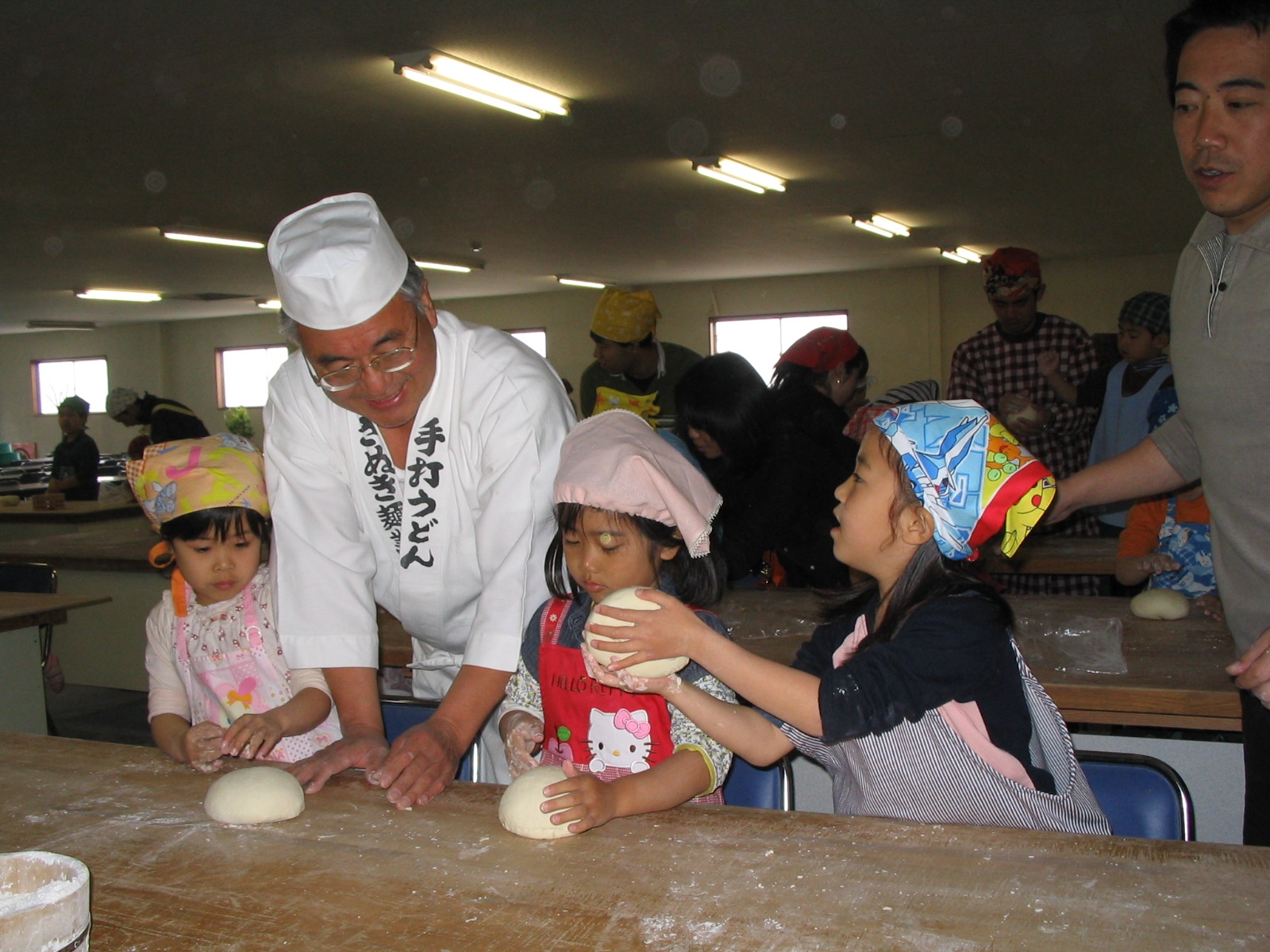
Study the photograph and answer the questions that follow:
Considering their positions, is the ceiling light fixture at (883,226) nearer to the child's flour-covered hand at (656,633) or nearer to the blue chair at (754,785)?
the blue chair at (754,785)

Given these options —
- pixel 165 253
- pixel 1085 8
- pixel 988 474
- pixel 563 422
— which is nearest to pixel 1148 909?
pixel 988 474

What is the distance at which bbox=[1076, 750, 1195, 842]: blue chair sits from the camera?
1.43 m

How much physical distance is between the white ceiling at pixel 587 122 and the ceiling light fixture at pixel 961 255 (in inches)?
48.5

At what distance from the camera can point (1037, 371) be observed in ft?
14.0

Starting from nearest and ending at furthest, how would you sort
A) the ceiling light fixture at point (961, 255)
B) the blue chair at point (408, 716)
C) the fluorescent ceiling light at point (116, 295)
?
the blue chair at point (408, 716)
the ceiling light fixture at point (961, 255)
the fluorescent ceiling light at point (116, 295)

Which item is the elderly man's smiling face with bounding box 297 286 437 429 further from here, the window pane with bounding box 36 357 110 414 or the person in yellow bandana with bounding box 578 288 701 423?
the window pane with bounding box 36 357 110 414

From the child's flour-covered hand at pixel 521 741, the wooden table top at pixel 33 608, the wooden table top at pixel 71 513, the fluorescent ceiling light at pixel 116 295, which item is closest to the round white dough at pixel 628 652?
the child's flour-covered hand at pixel 521 741

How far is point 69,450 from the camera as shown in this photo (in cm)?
880

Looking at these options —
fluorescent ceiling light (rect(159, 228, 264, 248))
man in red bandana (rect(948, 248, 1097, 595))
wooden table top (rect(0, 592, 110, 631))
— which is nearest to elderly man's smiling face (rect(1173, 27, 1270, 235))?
man in red bandana (rect(948, 248, 1097, 595))

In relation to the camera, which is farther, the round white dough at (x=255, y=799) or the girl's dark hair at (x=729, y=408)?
the girl's dark hair at (x=729, y=408)

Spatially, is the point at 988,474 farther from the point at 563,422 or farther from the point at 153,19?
the point at 153,19

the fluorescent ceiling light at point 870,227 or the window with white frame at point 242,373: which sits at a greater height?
the fluorescent ceiling light at point 870,227

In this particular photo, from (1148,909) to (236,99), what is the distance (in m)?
5.64

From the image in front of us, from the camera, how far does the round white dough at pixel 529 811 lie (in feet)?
3.87
